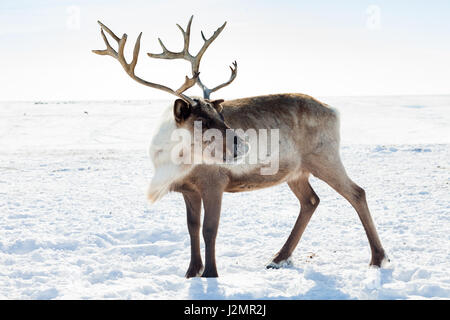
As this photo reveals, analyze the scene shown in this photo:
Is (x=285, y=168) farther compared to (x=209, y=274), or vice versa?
(x=285, y=168)

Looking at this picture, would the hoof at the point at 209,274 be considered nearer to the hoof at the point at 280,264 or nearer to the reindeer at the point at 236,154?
the reindeer at the point at 236,154

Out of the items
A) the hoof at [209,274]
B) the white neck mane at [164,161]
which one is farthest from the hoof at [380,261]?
the white neck mane at [164,161]

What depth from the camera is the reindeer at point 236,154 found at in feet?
16.4

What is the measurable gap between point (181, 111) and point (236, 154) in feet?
2.33

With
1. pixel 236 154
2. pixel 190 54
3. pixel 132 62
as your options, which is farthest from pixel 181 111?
pixel 190 54

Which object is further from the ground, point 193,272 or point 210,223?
point 210,223

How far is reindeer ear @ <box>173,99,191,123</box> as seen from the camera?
4.88 metres

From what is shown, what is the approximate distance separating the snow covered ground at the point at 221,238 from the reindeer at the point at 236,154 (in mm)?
410

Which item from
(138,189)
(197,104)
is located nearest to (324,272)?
(197,104)

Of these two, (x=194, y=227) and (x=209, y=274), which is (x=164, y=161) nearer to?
(x=194, y=227)

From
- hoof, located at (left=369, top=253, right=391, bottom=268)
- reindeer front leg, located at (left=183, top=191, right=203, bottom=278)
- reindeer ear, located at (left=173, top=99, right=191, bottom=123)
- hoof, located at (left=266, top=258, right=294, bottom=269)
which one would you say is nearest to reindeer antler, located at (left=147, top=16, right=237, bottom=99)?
reindeer ear, located at (left=173, top=99, right=191, bottom=123)

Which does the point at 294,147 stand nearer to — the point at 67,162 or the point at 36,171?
the point at 36,171

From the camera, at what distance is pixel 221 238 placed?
678 centimetres

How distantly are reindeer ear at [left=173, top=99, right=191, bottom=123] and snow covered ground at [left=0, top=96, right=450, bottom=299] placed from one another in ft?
5.27
